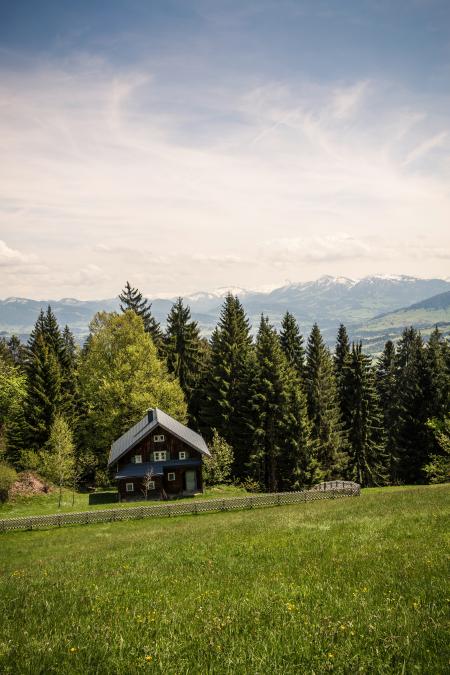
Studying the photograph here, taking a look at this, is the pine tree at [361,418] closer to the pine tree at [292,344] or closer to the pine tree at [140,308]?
the pine tree at [292,344]

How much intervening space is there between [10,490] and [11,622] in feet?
141

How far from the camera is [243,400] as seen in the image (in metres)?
58.0

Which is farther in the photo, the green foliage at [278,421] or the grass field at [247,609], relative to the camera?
the green foliage at [278,421]

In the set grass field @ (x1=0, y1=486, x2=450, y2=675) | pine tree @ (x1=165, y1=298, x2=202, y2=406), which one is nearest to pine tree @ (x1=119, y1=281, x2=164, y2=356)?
pine tree @ (x1=165, y1=298, x2=202, y2=406)

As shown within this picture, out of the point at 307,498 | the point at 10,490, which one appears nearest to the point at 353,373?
the point at 307,498

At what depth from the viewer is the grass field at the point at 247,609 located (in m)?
6.17

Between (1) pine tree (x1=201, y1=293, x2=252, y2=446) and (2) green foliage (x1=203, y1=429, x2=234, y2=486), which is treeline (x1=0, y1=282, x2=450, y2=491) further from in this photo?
(2) green foliage (x1=203, y1=429, x2=234, y2=486)

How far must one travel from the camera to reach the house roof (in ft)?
159

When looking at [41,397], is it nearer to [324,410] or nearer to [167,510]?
[167,510]

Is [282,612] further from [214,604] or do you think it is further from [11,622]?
[11,622]

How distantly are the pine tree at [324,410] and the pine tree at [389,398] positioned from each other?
1292cm

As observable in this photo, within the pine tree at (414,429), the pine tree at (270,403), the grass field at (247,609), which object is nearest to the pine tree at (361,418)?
the pine tree at (414,429)

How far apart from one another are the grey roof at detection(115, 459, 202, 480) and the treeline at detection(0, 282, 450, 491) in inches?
216

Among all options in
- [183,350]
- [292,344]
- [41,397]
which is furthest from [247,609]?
[292,344]
